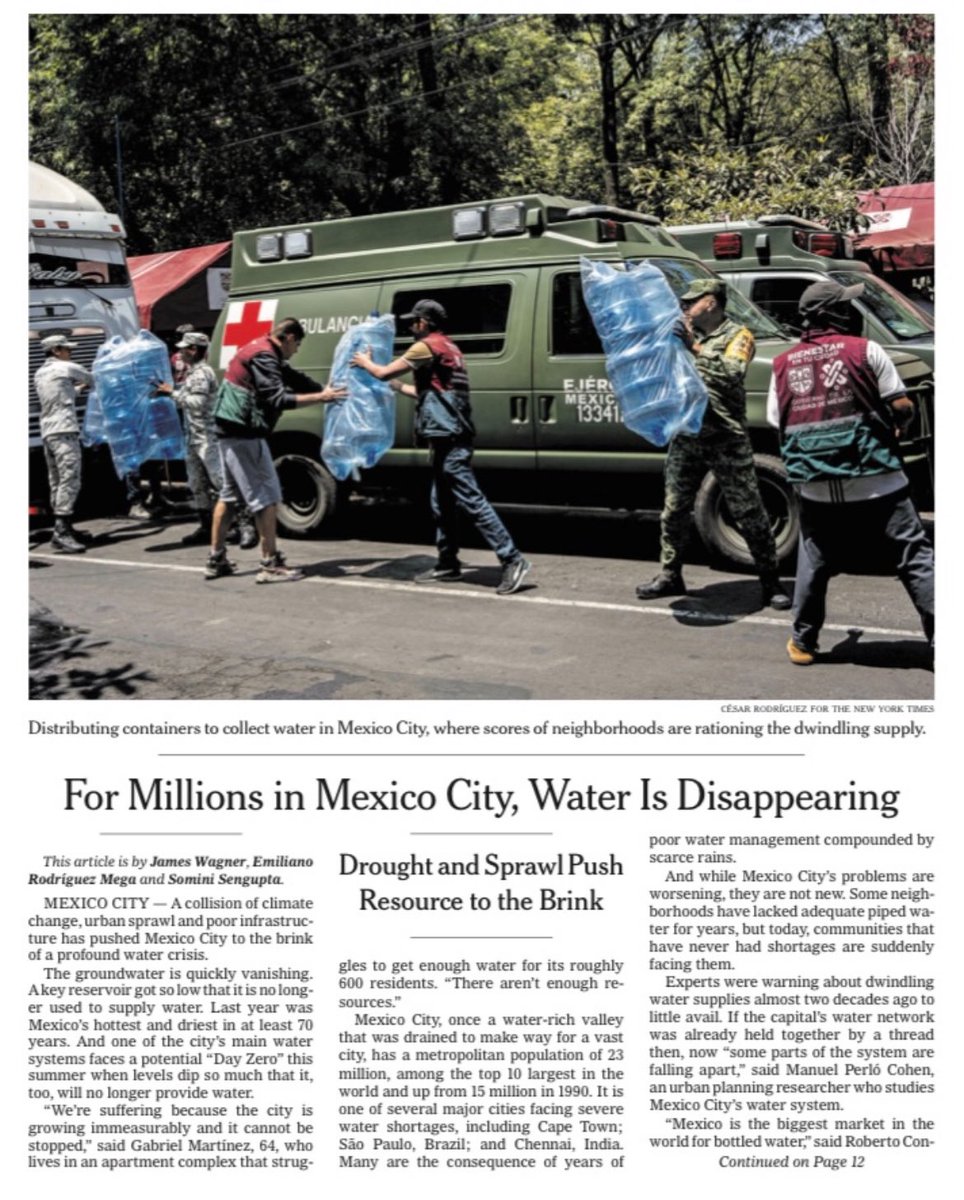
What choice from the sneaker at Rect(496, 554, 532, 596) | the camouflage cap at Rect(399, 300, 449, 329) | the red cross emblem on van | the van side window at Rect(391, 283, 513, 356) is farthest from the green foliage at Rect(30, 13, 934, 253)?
the sneaker at Rect(496, 554, 532, 596)

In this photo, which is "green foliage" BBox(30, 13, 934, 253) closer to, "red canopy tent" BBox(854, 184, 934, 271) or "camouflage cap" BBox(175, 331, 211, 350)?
"red canopy tent" BBox(854, 184, 934, 271)

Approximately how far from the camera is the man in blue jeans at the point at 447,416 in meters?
7.11

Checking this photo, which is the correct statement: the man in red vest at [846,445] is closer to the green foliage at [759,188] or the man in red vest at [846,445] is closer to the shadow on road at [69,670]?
the shadow on road at [69,670]

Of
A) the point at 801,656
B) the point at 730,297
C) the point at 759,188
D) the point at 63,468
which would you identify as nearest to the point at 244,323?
the point at 63,468

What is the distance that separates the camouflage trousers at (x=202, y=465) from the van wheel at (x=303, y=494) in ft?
1.61

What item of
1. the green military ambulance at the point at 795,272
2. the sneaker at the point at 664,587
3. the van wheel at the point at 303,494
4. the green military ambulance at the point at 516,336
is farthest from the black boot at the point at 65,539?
the green military ambulance at the point at 795,272

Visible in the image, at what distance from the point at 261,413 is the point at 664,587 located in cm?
270

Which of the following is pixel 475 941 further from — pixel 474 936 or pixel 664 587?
pixel 664 587

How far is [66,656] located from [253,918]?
261 cm

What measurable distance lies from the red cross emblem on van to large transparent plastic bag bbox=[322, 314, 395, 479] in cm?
175

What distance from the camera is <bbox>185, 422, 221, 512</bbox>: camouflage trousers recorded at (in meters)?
9.28

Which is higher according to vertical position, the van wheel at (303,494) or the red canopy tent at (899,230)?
the red canopy tent at (899,230)
